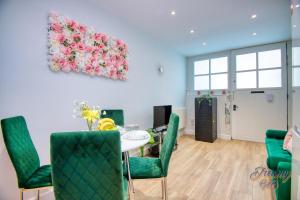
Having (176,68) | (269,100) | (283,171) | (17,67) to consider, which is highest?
(176,68)

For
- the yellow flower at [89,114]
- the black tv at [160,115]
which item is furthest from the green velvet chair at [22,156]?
the black tv at [160,115]

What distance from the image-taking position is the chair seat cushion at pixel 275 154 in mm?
1883

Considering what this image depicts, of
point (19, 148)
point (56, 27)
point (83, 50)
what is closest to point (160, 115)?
point (83, 50)

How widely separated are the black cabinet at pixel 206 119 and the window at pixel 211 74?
604mm

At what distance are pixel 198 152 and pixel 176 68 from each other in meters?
2.49

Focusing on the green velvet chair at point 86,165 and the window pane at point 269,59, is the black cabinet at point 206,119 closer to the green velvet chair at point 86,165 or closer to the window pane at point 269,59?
the window pane at point 269,59

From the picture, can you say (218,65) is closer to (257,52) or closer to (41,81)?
(257,52)

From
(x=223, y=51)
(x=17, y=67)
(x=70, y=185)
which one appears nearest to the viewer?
(x=70, y=185)

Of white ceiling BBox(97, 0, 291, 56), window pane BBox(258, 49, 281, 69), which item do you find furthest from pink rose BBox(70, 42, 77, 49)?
window pane BBox(258, 49, 281, 69)

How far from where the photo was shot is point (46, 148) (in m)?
1.86

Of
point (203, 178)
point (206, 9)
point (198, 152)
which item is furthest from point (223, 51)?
point (203, 178)

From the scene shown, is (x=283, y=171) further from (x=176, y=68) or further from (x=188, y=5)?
(x=176, y=68)

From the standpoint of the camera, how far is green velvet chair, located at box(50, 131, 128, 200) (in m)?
0.92

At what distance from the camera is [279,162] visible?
1.67 meters
